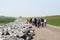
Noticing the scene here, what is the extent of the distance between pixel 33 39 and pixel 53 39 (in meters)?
1.48

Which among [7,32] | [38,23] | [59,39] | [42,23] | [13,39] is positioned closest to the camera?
[59,39]

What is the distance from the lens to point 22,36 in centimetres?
1902

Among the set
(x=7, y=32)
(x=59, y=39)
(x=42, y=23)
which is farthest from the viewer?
(x=42, y=23)

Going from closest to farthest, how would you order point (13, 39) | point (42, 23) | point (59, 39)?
point (59, 39), point (13, 39), point (42, 23)

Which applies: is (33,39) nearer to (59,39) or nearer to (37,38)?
(37,38)

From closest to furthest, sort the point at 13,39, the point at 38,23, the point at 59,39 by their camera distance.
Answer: the point at 59,39
the point at 13,39
the point at 38,23

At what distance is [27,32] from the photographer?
19.7 meters

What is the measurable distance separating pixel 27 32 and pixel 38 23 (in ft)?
31.0

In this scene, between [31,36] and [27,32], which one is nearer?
[31,36]

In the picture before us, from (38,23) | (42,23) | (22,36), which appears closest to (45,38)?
(22,36)

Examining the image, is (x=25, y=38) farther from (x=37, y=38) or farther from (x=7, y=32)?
(x=7, y=32)

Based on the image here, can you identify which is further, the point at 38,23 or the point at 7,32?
the point at 38,23

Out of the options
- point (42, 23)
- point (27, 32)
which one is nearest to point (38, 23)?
point (42, 23)

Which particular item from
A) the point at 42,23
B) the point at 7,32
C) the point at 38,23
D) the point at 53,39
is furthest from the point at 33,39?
the point at 42,23
